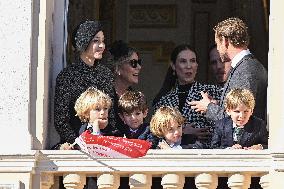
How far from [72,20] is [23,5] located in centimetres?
312

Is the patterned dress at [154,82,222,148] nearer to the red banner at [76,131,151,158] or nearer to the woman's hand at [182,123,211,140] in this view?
the woman's hand at [182,123,211,140]

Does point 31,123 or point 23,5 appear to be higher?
point 23,5

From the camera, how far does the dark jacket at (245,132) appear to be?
46.9 feet

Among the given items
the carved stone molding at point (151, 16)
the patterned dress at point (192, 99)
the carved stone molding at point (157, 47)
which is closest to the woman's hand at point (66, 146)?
the patterned dress at point (192, 99)

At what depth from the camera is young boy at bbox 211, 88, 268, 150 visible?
14.1 metres

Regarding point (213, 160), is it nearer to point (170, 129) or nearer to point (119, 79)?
point (170, 129)

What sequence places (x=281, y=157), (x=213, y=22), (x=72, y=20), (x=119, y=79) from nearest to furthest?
(x=281, y=157) < (x=119, y=79) < (x=72, y=20) < (x=213, y=22)

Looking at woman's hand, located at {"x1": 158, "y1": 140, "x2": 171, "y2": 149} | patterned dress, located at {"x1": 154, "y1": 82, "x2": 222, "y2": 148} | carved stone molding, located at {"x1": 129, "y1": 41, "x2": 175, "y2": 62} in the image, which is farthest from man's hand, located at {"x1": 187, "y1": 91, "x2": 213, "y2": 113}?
carved stone molding, located at {"x1": 129, "y1": 41, "x2": 175, "y2": 62}

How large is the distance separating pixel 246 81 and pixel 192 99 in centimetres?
76

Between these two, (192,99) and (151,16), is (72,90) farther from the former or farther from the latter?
(151,16)

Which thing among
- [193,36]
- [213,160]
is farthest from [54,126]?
[193,36]

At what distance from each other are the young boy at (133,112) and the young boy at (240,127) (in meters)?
0.62

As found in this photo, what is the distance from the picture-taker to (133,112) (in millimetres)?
14672

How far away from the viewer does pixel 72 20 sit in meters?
17.6
